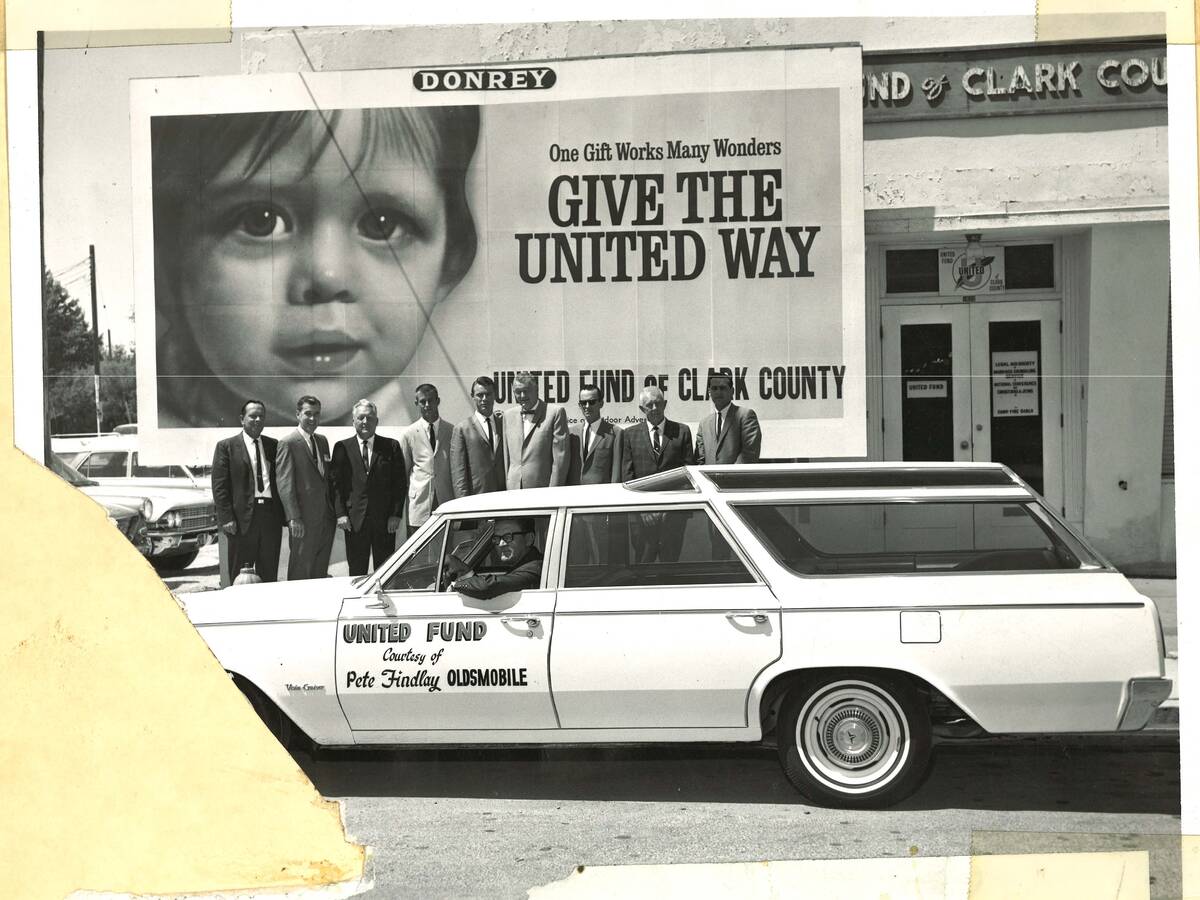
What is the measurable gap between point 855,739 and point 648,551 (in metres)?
1.23

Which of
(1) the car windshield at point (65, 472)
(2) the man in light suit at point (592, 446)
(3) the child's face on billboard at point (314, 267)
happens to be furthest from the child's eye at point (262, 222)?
(2) the man in light suit at point (592, 446)

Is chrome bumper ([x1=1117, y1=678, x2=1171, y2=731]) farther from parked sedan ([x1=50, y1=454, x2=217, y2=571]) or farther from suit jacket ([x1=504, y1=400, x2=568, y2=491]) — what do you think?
parked sedan ([x1=50, y1=454, x2=217, y2=571])

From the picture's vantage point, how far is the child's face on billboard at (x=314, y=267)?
258 inches

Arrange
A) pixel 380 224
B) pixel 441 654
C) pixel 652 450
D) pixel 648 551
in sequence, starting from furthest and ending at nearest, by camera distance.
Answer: pixel 380 224 < pixel 652 450 < pixel 648 551 < pixel 441 654

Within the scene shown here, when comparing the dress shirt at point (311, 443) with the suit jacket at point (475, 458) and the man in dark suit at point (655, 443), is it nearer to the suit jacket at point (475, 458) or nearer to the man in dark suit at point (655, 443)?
the suit jacket at point (475, 458)

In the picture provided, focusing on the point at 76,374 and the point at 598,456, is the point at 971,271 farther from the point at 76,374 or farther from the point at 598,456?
the point at 76,374

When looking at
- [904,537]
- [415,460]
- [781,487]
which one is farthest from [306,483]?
[904,537]

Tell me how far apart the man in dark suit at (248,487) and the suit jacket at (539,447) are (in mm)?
1305

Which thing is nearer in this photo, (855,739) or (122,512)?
(855,739)

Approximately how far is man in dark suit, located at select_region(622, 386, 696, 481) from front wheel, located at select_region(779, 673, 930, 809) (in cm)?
154

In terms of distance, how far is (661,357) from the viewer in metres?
6.53

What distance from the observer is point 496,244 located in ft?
21.6

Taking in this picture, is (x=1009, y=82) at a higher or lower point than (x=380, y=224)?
higher

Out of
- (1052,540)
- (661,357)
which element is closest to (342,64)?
(661,357)
